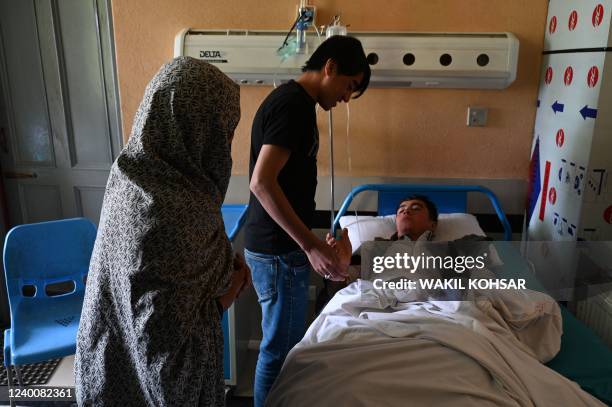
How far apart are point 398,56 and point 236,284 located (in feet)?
4.78

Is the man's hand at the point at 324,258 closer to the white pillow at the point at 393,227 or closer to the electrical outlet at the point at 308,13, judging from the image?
the white pillow at the point at 393,227

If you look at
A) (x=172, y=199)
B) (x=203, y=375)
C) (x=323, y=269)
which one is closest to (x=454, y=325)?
(x=323, y=269)

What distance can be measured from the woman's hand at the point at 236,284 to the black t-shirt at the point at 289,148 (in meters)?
0.33

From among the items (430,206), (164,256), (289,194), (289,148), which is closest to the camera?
(164,256)

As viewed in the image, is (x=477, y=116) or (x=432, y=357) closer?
(x=432, y=357)

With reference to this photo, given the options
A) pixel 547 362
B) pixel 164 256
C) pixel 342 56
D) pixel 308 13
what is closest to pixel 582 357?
pixel 547 362

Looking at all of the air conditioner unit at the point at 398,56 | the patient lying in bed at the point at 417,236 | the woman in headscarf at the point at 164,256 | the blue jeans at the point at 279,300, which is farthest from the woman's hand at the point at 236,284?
the air conditioner unit at the point at 398,56

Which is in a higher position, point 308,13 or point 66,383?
point 308,13

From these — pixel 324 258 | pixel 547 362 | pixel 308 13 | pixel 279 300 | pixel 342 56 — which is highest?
pixel 308 13

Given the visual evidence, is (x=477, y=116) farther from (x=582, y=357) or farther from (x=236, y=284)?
(x=236, y=284)

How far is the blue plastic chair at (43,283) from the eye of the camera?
199 cm

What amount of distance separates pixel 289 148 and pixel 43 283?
1.41m

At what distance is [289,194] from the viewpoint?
1739 mm

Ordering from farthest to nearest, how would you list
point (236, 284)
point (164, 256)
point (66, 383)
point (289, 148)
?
1. point (66, 383)
2. point (289, 148)
3. point (236, 284)
4. point (164, 256)
